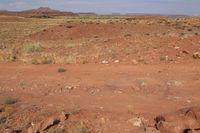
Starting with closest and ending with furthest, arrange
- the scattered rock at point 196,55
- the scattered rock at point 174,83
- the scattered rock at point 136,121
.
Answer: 1. the scattered rock at point 136,121
2. the scattered rock at point 174,83
3. the scattered rock at point 196,55

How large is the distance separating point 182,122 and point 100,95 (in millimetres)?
3211

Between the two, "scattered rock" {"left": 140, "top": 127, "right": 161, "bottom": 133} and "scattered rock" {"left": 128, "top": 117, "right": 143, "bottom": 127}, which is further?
"scattered rock" {"left": 128, "top": 117, "right": 143, "bottom": 127}

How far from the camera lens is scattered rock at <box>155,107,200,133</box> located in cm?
670

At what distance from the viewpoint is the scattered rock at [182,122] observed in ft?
22.0

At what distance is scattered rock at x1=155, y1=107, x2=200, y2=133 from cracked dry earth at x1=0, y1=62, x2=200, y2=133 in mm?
27

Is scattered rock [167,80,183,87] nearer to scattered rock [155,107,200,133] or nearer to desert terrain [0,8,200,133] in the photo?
desert terrain [0,8,200,133]

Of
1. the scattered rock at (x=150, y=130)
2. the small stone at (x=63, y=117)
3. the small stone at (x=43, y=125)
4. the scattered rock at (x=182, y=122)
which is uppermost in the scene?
the scattered rock at (x=182, y=122)

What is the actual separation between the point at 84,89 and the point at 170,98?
2.51 m

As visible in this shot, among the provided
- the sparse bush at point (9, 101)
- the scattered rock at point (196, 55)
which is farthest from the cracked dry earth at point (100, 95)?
the scattered rock at point (196, 55)

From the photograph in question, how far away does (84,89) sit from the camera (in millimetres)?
10305

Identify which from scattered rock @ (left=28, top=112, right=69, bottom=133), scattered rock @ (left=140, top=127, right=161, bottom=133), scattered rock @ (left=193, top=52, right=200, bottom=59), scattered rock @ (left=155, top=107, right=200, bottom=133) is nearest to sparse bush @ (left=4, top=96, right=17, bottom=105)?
scattered rock @ (left=28, top=112, right=69, bottom=133)

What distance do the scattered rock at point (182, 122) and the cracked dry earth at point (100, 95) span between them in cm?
3

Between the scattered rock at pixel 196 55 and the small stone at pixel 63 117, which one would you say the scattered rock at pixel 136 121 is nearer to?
the small stone at pixel 63 117

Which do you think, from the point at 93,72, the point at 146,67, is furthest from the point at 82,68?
the point at 146,67
